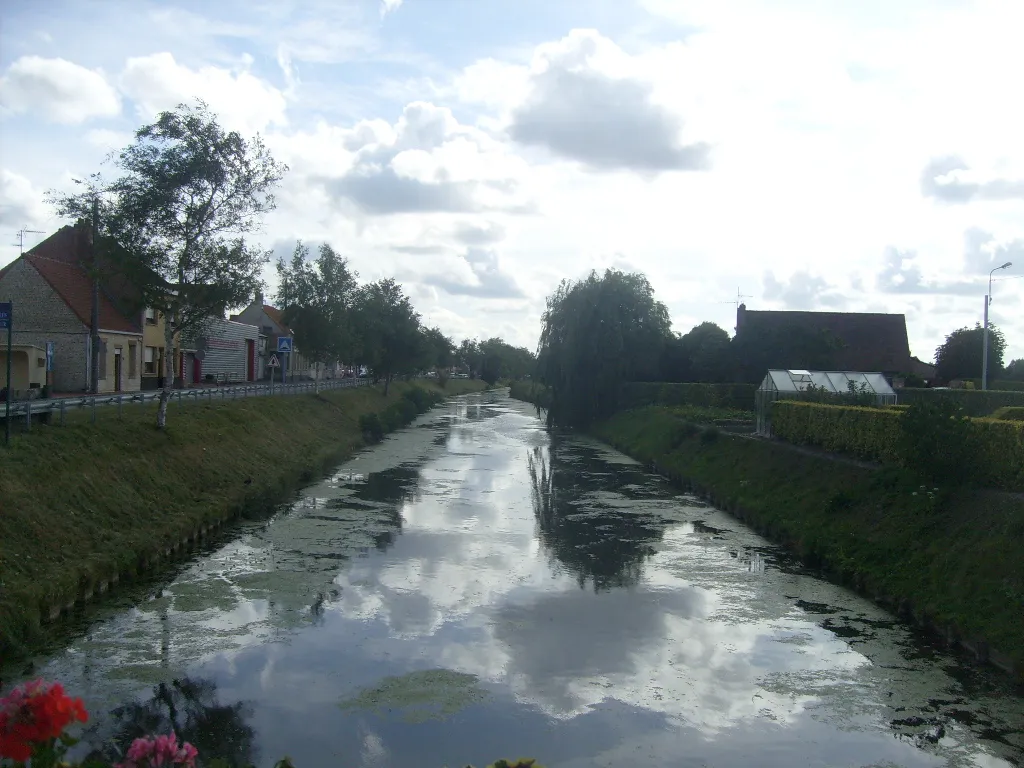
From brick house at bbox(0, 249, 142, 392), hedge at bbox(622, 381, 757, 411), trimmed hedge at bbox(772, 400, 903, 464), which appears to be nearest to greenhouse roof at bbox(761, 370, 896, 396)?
trimmed hedge at bbox(772, 400, 903, 464)

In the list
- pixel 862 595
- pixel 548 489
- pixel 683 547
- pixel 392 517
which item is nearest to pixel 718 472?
pixel 548 489

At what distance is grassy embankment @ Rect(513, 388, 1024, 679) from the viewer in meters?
12.2

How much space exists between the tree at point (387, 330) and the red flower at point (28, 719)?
54619mm

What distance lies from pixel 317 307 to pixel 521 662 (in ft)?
145

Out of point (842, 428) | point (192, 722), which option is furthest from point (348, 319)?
point (192, 722)

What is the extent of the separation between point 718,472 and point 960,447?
486 inches

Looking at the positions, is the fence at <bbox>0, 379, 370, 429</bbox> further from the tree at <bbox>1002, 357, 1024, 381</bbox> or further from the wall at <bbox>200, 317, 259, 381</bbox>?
the tree at <bbox>1002, 357, 1024, 381</bbox>

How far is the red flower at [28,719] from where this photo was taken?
4.42 meters

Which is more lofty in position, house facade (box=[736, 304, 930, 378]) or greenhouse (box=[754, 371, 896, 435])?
house facade (box=[736, 304, 930, 378])

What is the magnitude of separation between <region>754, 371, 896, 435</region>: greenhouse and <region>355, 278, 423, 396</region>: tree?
33.1 metres

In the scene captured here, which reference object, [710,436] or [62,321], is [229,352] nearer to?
[62,321]

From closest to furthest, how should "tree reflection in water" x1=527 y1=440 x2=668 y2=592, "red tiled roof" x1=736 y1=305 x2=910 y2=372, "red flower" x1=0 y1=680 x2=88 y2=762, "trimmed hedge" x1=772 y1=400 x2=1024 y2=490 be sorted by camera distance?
"red flower" x1=0 y1=680 x2=88 y2=762
"trimmed hedge" x1=772 y1=400 x2=1024 y2=490
"tree reflection in water" x1=527 y1=440 x2=668 y2=592
"red tiled roof" x1=736 y1=305 x2=910 y2=372

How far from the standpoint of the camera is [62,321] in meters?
35.7

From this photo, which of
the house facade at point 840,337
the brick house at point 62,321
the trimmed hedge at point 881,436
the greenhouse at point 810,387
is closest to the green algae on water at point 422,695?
the trimmed hedge at point 881,436
